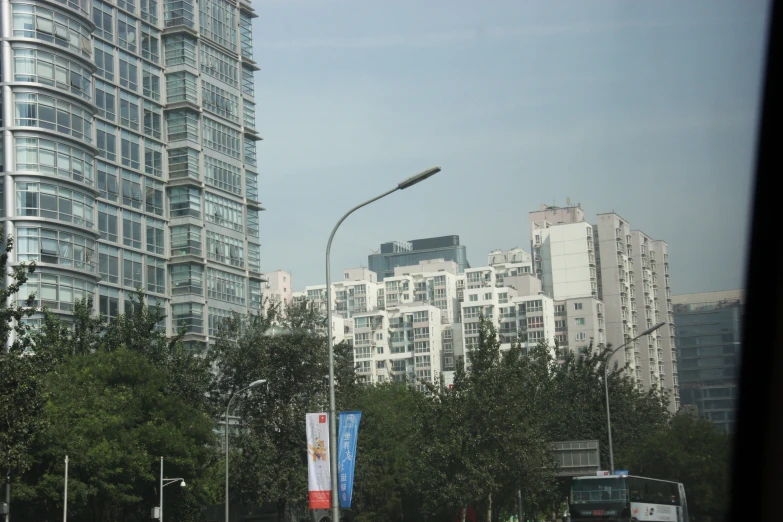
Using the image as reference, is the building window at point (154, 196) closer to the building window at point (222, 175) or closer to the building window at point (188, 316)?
the building window at point (222, 175)

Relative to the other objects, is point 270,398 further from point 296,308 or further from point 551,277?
point 551,277

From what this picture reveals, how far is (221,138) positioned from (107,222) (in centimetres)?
1567

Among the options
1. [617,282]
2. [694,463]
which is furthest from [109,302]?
[617,282]

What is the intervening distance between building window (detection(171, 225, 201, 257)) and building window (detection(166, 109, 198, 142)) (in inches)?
280

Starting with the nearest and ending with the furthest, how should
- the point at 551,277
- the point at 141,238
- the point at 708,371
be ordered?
1. the point at 708,371
2. the point at 141,238
3. the point at 551,277

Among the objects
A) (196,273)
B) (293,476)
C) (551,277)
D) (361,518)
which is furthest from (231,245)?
(551,277)

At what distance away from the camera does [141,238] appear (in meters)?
76.0

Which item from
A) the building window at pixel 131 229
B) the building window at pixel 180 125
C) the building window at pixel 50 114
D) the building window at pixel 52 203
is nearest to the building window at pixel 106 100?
the building window at pixel 50 114

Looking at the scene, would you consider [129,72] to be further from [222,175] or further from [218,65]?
[222,175]

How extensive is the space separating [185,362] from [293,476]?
8109mm

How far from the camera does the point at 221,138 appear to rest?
278ft

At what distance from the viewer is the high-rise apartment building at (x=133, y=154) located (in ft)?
205

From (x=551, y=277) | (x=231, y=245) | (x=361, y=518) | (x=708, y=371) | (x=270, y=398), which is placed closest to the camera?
(x=708, y=371)

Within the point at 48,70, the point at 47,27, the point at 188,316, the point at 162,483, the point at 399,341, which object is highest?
the point at 47,27
